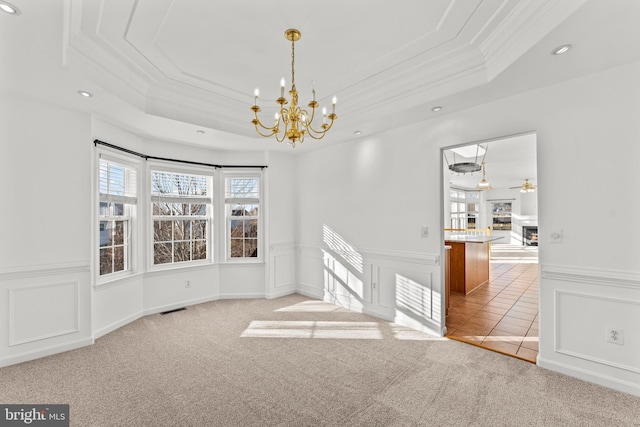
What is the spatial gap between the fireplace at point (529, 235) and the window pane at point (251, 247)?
40.8ft

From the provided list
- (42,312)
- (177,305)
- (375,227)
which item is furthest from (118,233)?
(375,227)

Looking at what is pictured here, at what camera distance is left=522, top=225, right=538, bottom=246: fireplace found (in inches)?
495

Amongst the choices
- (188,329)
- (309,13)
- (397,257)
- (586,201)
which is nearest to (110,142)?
(188,329)

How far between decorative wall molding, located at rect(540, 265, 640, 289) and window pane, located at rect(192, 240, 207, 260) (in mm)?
4677

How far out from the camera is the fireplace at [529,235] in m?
12.6

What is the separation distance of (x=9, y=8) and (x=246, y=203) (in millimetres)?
3679

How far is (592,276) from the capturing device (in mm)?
2545

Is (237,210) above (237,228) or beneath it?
above

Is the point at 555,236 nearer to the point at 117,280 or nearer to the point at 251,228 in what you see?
the point at 251,228

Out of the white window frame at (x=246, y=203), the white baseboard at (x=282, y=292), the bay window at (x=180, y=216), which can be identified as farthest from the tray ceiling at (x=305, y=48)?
the white baseboard at (x=282, y=292)

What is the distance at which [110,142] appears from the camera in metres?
3.75

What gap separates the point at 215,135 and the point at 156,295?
2555mm

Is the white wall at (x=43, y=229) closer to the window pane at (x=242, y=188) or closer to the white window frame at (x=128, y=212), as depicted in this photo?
the white window frame at (x=128, y=212)
